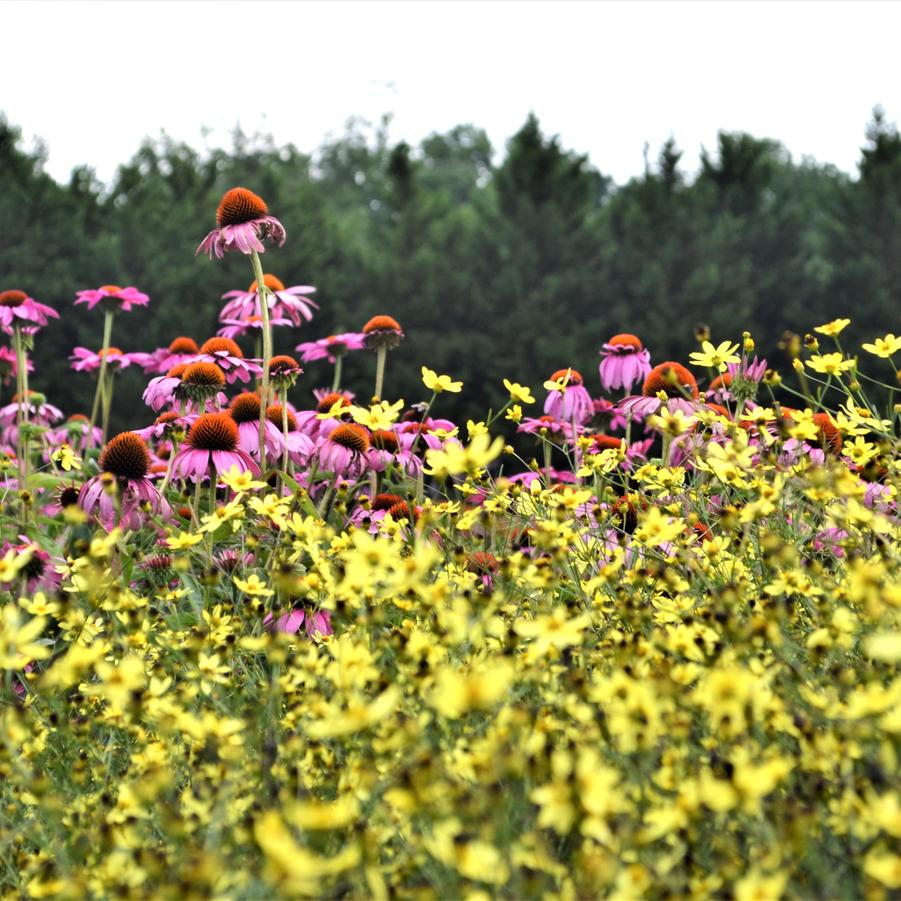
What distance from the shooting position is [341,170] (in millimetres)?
46781

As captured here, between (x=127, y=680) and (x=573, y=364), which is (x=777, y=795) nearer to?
(x=127, y=680)

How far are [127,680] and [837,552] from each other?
2.21 metres

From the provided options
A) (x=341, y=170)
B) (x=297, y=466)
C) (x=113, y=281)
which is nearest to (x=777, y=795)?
(x=297, y=466)

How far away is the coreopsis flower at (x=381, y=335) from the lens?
4.44 meters

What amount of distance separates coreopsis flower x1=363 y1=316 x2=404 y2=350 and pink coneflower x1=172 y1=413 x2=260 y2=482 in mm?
1091

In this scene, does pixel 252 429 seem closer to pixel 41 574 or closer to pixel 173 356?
pixel 41 574

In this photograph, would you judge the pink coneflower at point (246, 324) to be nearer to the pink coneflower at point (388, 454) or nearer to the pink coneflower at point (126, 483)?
the pink coneflower at point (388, 454)

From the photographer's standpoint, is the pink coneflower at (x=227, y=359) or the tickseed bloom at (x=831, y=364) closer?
the tickseed bloom at (x=831, y=364)

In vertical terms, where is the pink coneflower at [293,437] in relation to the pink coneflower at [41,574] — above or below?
above

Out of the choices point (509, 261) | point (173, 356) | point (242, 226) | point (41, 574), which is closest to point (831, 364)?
point (242, 226)

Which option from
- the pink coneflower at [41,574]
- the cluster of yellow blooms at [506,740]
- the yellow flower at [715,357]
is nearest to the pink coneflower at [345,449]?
the cluster of yellow blooms at [506,740]

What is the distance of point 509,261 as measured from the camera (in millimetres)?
15383

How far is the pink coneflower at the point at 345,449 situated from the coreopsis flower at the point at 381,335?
88cm

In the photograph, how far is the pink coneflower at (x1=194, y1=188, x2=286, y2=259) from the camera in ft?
11.7
